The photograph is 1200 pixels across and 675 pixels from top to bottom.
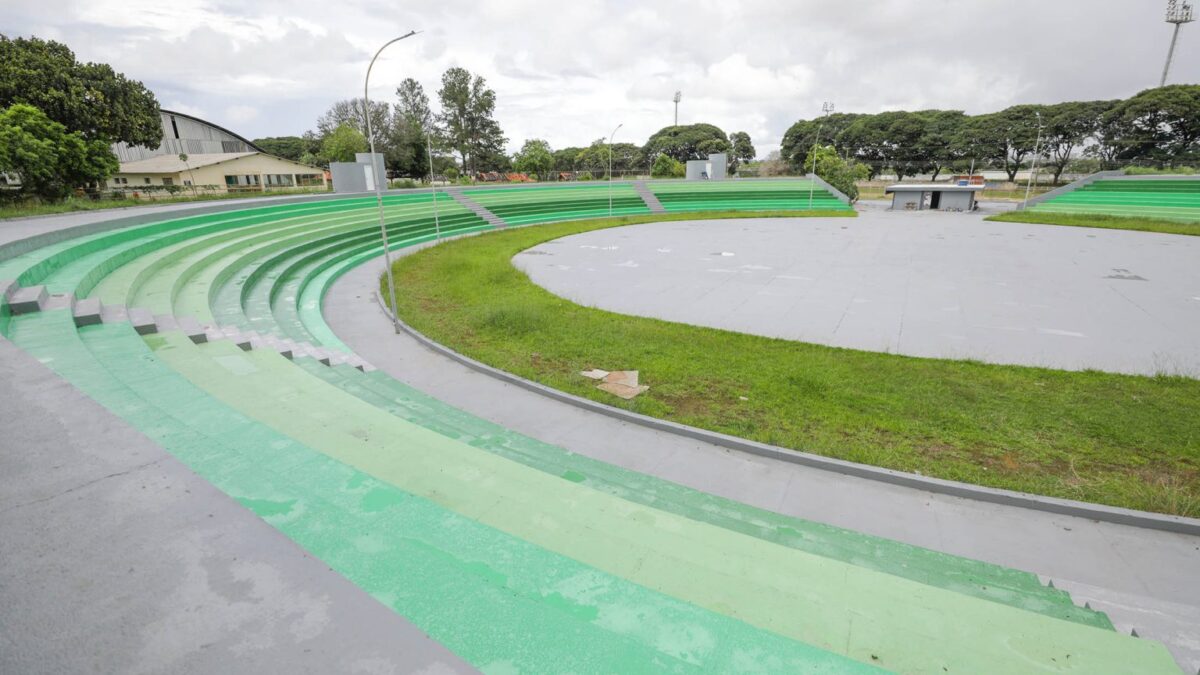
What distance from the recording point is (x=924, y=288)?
46.1 feet

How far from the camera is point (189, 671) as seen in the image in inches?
72.1

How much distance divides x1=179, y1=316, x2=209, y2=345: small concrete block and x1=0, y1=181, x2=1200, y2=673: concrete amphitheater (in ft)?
0.14

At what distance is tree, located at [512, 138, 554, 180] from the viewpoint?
56.0 metres

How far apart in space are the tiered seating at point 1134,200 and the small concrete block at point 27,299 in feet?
151

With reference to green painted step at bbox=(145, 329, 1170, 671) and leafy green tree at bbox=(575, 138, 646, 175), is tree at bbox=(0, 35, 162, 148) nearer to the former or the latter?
green painted step at bbox=(145, 329, 1170, 671)

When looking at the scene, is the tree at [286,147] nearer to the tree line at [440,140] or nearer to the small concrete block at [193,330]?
the tree line at [440,140]

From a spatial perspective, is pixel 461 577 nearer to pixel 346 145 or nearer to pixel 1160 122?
pixel 346 145

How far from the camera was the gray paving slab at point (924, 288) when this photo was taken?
9.80 m

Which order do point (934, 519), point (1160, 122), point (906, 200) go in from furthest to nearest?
point (1160, 122) < point (906, 200) < point (934, 519)

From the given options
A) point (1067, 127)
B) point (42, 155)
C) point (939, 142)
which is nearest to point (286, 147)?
point (42, 155)

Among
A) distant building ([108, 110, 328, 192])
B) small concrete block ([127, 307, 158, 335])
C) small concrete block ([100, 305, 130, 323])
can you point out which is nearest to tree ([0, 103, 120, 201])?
distant building ([108, 110, 328, 192])

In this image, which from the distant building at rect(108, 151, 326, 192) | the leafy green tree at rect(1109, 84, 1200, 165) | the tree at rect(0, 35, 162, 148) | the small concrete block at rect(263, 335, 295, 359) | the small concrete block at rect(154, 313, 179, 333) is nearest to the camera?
the small concrete block at rect(154, 313, 179, 333)

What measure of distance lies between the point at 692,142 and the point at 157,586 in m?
85.3

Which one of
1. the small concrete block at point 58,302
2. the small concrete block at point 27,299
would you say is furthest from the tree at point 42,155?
the small concrete block at point 27,299
